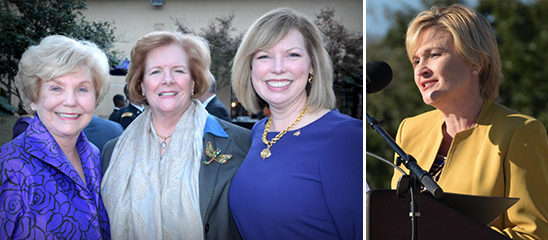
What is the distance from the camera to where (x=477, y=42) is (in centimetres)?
139

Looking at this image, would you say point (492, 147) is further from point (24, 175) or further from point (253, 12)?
point (24, 175)

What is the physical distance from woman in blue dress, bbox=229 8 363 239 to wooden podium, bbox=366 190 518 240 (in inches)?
9.6

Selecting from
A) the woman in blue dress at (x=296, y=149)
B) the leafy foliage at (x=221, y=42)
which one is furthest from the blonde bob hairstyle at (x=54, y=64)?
the woman in blue dress at (x=296, y=149)

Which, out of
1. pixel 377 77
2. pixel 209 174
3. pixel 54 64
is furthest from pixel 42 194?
pixel 377 77

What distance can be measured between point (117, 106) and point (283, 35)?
71 cm

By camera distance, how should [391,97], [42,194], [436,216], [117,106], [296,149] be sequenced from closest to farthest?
[436,216] → [391,97] → [42,194] → [296,149] → [117,106]

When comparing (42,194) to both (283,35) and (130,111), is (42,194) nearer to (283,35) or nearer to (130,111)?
(130,111)

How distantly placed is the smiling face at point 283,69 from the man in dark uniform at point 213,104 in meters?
0.26

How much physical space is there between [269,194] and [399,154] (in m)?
0.56

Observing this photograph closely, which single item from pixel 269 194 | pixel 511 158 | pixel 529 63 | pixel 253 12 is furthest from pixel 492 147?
pixel 253 12

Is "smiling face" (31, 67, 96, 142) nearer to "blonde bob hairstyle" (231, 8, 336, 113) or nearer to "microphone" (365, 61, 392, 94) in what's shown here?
"blonde bob hairstyle" (231, 8, 336, 113)

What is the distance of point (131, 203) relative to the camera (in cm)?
186

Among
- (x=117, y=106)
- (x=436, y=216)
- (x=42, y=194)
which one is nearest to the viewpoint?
(x=436, y=216)

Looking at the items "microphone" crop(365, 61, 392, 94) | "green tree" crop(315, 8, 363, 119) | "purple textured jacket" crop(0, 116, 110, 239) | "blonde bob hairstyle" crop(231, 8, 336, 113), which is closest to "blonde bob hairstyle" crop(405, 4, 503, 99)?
"microphone" crop(365, 61, 392, 94)
